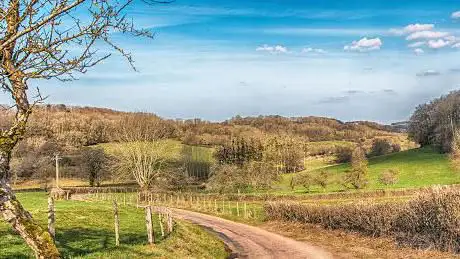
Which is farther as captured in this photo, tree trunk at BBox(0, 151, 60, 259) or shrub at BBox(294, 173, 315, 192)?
shrub at BBox(294, 173, 315, 192)

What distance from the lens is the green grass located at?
16.7 metres

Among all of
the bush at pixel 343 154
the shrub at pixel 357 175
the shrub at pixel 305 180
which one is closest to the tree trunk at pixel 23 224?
the shrub at pixel 357 175

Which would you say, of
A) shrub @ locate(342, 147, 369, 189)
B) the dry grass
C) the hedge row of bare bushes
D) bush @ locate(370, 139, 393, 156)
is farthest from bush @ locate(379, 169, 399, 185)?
bush @ locate(370, 139, 393, 156)

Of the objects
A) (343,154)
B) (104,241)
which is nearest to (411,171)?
(343,154)

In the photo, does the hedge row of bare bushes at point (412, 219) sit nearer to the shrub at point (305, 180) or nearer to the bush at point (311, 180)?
the bush at point (311, 180)

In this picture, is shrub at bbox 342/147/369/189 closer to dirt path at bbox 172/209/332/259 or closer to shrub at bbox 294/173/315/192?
shrub at bbox 294/173/315/192

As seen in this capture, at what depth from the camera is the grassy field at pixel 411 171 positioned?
6925cm

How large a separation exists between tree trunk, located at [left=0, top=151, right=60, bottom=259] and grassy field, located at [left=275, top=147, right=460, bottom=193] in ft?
205

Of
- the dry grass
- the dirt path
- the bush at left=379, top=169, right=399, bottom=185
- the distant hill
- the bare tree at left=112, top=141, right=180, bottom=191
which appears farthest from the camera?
the distant hill

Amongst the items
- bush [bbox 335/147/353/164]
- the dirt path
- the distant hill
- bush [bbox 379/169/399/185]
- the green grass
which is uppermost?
the distant hill

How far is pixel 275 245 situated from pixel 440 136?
73285 mm

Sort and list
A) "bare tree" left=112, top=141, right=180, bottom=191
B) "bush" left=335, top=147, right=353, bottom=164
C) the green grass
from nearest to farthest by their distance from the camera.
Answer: the green grass < "bare tree" left=112, top=141, right=180, bottom=191 < "bush" left=335, top=147, right=353, bottom=164

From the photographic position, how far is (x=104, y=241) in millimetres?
20047

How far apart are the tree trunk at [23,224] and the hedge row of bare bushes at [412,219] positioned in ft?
67.0
